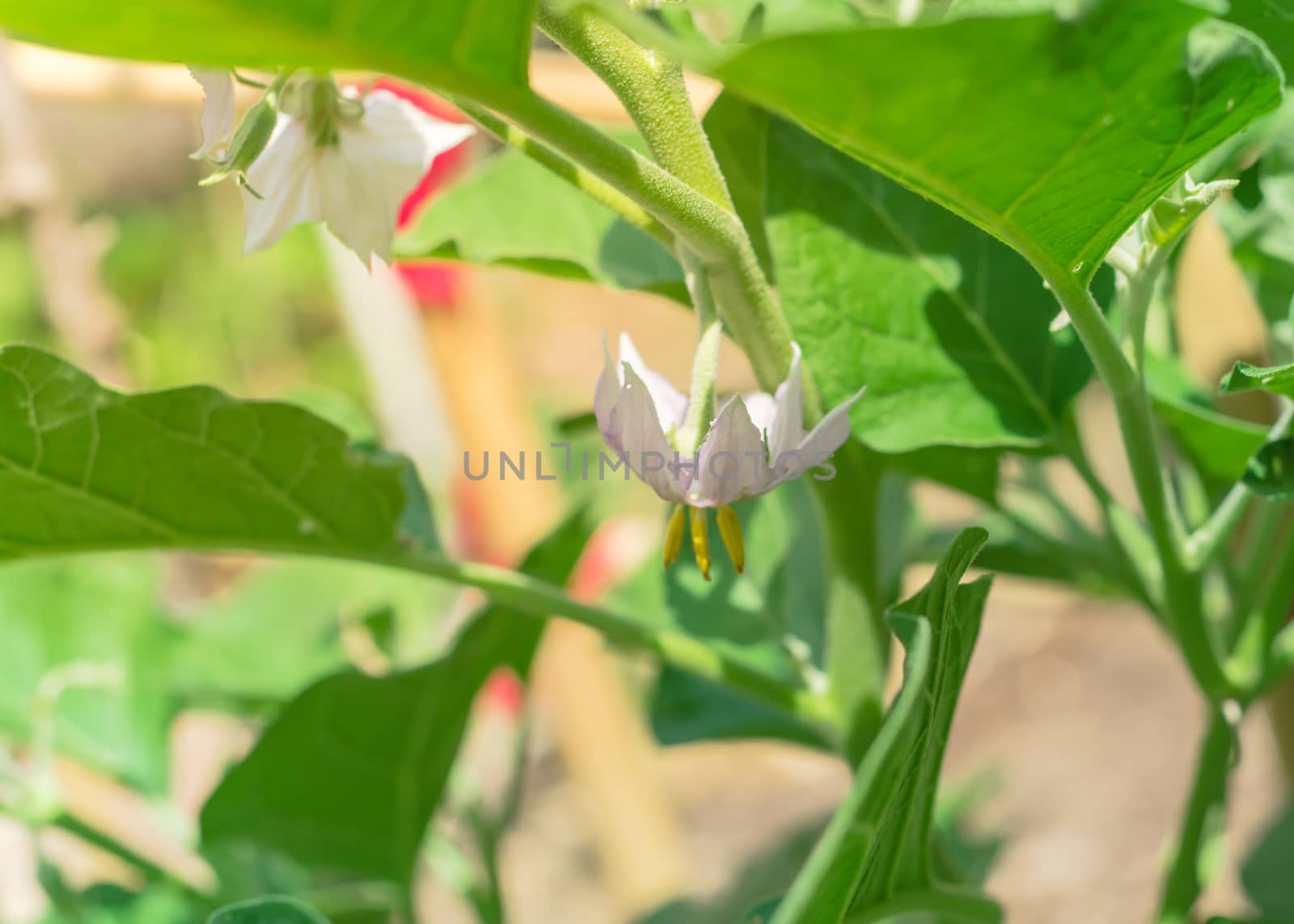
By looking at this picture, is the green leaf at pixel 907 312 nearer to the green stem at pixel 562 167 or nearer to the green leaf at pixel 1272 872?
the green stem at pixel 562 167

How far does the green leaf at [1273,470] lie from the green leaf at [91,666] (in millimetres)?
457

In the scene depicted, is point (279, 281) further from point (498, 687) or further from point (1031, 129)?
point (1031, 129)

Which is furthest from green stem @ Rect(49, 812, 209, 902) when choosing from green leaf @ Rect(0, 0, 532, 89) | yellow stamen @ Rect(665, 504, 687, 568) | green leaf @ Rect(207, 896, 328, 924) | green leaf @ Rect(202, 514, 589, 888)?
green leaf @ Rect(0, 0, 532, 89)

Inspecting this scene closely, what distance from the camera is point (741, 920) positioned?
32cm

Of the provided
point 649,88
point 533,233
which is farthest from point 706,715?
point 649,88

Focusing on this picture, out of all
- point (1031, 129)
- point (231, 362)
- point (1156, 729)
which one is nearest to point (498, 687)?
point (1031, 129)

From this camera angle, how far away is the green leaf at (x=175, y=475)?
29 cm

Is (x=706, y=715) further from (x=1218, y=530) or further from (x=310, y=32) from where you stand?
(x=310, y=32)

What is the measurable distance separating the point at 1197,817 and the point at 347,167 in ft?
0.97

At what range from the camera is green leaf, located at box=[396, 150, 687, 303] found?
0.38 meters

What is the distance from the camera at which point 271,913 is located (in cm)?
31

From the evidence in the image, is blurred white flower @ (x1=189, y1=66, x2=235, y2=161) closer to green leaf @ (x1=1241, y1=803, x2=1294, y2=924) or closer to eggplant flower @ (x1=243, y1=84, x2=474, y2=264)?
eggplant flower @ (x1=243, y1=84, x2=474, y2=264)

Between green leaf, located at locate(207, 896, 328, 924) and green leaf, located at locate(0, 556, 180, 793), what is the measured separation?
0.27 m

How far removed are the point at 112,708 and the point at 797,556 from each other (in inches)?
13.1
